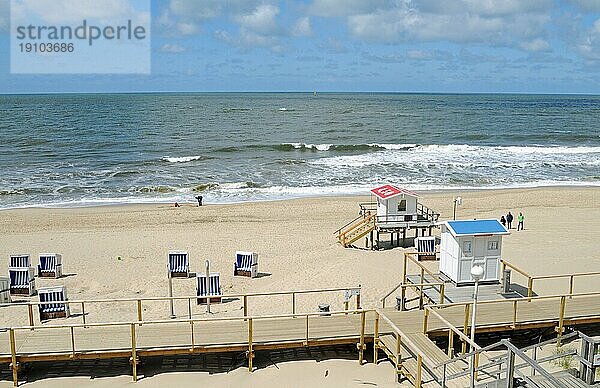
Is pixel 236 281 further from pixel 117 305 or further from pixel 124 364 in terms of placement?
pixel 124 364

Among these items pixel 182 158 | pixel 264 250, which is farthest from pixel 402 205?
pixel 182 158

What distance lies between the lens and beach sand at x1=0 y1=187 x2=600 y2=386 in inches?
485

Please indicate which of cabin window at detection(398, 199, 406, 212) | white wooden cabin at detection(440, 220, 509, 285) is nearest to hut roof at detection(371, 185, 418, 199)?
cabin window at detection(398, 199, 406, 212)

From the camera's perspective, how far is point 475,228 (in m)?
15.7

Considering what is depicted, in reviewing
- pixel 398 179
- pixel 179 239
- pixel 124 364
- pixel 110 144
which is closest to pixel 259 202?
pixel 179 239

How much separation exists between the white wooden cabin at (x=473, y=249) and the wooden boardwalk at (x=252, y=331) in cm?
147

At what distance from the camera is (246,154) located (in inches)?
2111

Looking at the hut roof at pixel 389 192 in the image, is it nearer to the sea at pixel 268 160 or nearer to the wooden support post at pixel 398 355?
the wooden support post at pixel 398 355

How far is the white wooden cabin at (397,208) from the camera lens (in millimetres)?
22234

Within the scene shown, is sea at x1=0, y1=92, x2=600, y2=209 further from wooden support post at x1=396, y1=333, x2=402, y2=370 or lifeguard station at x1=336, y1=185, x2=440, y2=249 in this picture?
wooden support post at x1=396, y1=333, x2=402, y2=370

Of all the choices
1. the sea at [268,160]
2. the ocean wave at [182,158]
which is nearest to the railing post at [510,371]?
the sea at [268,160]

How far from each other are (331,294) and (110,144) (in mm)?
48634

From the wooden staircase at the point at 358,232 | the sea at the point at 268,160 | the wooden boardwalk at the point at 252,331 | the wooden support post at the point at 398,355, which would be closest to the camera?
the wooden support post at the point at 398,355

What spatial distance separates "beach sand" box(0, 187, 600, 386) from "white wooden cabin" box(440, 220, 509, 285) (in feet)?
6.37
